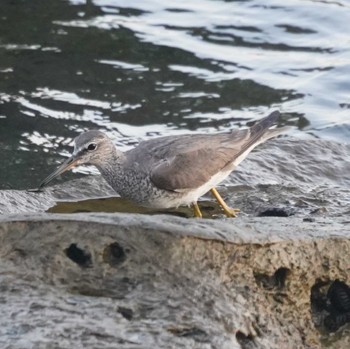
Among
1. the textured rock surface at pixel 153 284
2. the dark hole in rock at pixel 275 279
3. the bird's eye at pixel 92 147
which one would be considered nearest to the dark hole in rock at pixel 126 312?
the textured rock surface at pixel 153 284

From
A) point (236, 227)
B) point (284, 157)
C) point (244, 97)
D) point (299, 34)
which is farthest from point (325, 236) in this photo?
point (299, 34)

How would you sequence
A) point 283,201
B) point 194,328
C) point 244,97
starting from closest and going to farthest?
point 194,328
point 283,201
point 244,97

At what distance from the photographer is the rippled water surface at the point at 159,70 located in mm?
9789

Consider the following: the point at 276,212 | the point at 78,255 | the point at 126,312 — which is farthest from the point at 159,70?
the point at 126,312

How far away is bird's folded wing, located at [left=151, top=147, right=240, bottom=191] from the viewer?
7609 mm

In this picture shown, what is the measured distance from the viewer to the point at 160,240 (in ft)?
16.0

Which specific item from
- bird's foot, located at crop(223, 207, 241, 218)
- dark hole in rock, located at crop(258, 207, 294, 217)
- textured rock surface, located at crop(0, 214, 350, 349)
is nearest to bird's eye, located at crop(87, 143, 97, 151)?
bird's foot, located at crop(223, 207, 241, 218)

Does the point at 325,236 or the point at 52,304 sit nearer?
the point at 52,304

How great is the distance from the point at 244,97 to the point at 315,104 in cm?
73

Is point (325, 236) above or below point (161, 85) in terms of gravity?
above

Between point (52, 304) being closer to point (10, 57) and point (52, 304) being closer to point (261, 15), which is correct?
point (10, 57)

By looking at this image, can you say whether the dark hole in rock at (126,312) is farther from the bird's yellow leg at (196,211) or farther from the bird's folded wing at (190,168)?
the bird's yellow leg at (196,211)

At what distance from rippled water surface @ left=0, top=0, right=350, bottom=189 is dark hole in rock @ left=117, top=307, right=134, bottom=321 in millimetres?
3858

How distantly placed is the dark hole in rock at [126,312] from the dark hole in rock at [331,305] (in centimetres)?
111
